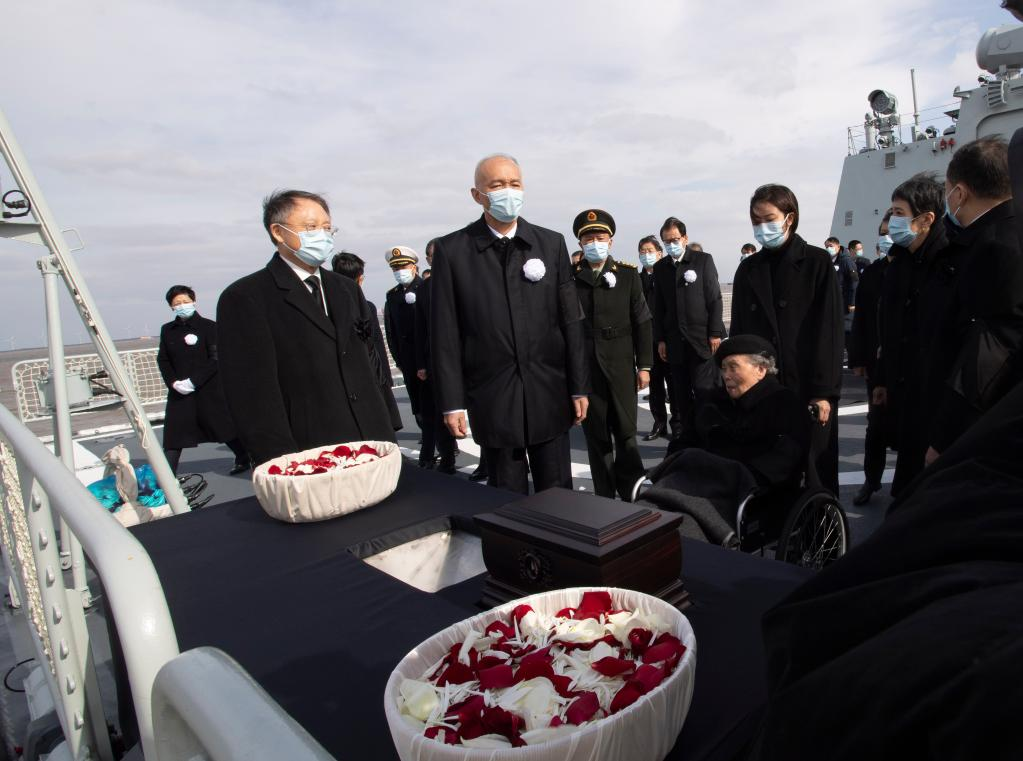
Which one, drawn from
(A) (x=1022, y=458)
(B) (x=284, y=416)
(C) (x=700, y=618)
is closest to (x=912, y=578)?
(A) (x=1022, y=458)

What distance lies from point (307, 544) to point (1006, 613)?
1671 mm

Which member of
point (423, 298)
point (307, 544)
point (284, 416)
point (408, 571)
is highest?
point (423, 298)

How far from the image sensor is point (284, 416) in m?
2.55

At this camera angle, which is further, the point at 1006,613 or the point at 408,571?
the point at 408,571

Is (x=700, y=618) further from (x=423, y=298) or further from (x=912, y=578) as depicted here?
(x=423, y=298)

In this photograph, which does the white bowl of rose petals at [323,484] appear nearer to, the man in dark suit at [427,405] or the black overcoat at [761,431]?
the black overcoat at [761,431]

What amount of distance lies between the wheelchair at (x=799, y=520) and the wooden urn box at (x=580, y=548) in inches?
48.3

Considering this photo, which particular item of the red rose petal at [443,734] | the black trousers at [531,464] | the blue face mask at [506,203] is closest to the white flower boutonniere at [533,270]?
the blue face mask at [506,203]

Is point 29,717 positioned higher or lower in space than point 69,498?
lower

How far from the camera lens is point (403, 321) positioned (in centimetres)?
622

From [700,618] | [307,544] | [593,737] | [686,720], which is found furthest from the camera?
[307,544]

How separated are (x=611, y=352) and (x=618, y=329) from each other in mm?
183

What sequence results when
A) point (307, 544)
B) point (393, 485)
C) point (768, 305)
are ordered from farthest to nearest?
point (768, 305) < point (393, 485) < point (307, 544)

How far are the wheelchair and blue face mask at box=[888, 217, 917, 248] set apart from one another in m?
1.58
